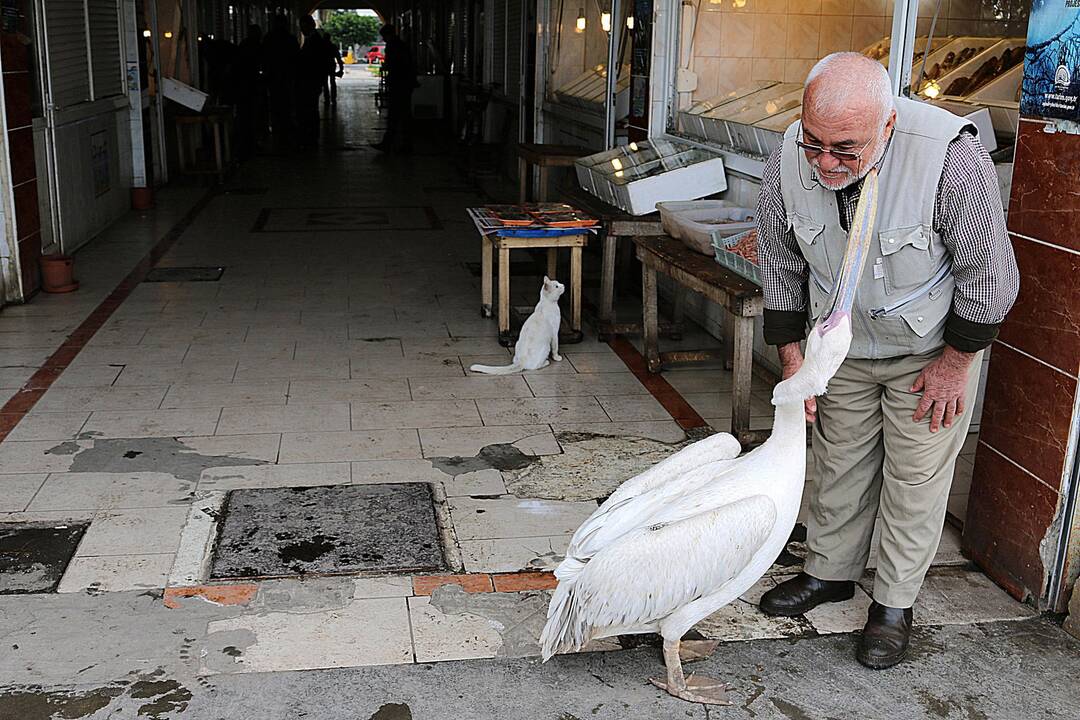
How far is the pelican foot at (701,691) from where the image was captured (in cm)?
310

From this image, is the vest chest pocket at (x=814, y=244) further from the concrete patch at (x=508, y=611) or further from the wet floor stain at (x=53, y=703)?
the wet floor stain at (x=53, y=703)

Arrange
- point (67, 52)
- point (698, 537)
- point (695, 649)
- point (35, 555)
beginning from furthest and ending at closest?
point (67, 52)
point (35, 555)
point (695, 649)
point (698, 537)

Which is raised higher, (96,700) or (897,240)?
(897,240)

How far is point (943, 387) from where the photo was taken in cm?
311

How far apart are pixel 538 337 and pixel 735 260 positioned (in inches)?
55.5

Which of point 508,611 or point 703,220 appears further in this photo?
point 703,220

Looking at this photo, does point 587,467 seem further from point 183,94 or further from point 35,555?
point 183,94

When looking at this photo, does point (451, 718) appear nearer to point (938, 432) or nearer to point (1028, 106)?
point (938, 432)

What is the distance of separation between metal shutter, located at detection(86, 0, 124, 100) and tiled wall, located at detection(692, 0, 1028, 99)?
576cm

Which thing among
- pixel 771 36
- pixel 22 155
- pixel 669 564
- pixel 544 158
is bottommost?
pixel 669 564

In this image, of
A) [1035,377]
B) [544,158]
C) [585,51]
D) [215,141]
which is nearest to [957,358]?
[1035,377]

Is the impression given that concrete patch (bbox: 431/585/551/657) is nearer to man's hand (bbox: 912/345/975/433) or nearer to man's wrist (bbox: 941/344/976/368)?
man's hand (bbox: 912/345/975/433)

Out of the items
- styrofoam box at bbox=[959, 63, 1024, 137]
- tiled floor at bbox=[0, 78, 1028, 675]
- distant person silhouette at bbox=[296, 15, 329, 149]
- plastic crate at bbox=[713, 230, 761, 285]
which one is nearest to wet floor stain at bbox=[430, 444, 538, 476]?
Answer: tiled floor at bbox=[0, 78, 1028, 675]

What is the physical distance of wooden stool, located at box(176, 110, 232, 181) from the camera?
535 inches
